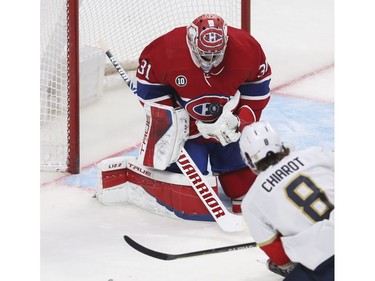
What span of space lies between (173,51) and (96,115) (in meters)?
1.14

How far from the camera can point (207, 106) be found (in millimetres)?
3789

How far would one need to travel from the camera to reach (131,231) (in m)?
3.81

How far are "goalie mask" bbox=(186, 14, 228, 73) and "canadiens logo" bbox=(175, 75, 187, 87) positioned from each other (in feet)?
0.27

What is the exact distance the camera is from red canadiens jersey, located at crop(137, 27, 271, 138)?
3.74 metres

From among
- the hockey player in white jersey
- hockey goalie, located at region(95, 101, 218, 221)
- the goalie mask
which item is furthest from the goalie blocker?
the hockey player in white jersey

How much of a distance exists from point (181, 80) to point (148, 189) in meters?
0.45

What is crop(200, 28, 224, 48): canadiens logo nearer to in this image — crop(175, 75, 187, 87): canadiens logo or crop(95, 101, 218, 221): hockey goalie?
crop(175, 75, 187, 87): canadiens logo

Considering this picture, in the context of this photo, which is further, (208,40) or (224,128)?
(224,128)

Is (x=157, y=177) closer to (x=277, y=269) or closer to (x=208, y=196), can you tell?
(x=208, y=196)

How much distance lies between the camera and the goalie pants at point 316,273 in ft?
9.82

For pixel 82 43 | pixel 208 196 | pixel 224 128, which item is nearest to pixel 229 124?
pixel 224 128

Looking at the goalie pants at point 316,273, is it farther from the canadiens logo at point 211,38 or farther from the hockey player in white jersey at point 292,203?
the canadiens logo at point 211,38

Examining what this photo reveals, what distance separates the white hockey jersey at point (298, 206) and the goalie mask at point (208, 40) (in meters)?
0.63
